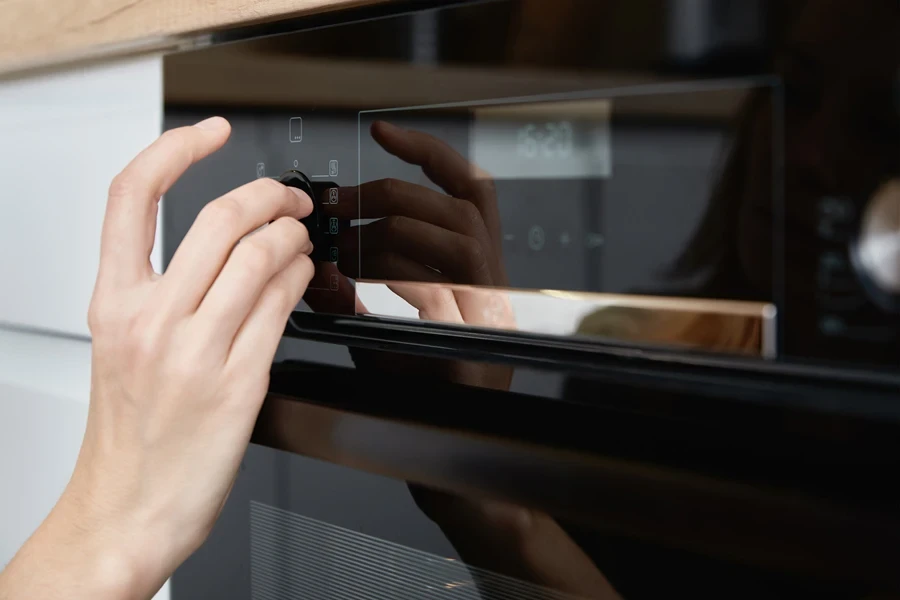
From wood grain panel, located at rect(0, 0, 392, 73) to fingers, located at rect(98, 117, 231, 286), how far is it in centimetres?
8

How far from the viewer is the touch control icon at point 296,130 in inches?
17.5

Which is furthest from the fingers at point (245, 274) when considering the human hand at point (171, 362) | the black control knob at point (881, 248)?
the black control knob at point (881, 248)

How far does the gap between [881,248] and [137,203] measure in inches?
14.2

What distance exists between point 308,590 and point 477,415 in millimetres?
159

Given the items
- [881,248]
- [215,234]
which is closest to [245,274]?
[215,234]

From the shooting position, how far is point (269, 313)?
0.44 metres

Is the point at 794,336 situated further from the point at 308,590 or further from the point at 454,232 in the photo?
the point at 308,590

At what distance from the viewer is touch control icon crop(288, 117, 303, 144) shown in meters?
0.44

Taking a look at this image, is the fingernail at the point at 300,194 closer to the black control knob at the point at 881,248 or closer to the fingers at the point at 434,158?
the fingers at the point at 434,158

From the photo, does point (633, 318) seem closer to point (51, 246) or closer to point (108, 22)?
point (108, 22)

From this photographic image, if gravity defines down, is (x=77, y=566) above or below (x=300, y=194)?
below

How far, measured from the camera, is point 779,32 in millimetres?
274

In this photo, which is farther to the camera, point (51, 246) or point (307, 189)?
point (51, 246)

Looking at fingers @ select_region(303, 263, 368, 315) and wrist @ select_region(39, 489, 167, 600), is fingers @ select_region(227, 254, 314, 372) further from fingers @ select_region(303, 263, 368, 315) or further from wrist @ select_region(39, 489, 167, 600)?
wrist @ select_region(39, 489, 167, 600)
